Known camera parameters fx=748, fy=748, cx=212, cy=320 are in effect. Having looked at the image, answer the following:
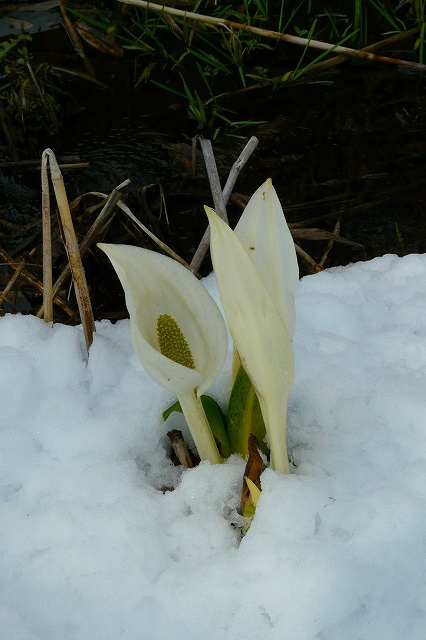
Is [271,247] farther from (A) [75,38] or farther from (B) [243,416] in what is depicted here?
(A) [75,38]

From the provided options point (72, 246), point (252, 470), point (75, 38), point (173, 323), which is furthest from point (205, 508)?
point (75, 38)

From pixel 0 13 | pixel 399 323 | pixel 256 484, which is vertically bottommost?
pixel 399 323

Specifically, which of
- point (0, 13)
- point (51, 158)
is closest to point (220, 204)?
point (51, 158)

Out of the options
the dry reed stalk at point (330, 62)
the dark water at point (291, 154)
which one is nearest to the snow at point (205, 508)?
the dark water at point (291, 154)

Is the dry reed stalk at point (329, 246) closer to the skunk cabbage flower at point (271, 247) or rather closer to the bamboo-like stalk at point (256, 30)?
the bamboo-like stalk at point (256, 30)

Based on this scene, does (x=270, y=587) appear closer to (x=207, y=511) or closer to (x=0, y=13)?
(x=207, y=511)

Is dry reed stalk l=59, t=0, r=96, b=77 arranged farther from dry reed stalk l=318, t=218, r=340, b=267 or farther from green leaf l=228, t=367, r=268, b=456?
green leaf l=228, t=367, r=268, b=456
